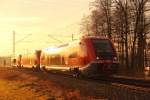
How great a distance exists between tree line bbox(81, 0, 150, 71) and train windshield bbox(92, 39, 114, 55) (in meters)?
17.2

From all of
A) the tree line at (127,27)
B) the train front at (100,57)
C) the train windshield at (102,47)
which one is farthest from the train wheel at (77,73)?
the tree line at (127,27)

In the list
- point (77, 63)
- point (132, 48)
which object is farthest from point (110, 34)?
point (77, 63)

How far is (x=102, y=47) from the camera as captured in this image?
26.9 m

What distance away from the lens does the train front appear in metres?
25.5

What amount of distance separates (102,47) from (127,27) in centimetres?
2339

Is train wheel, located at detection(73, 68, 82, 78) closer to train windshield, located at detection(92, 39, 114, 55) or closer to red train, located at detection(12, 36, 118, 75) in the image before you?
red train, located at detection(12, 36, 118, 75)

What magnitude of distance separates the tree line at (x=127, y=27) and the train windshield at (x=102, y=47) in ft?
56.3

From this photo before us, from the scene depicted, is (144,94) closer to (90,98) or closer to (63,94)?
(90,98)

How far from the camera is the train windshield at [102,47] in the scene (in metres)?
26.5

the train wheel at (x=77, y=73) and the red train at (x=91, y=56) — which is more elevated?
the red train at (x=91, y=56)

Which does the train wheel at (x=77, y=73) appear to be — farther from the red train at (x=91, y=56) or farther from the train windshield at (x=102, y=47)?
the train windshield at (x=102, y=47)

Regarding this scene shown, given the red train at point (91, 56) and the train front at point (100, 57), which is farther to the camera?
the red train at point (91, 56)

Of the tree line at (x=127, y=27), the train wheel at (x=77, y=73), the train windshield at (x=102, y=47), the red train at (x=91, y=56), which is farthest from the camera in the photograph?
the tree line at (x=127, y=27)

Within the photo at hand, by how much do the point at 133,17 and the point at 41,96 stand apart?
103ft
